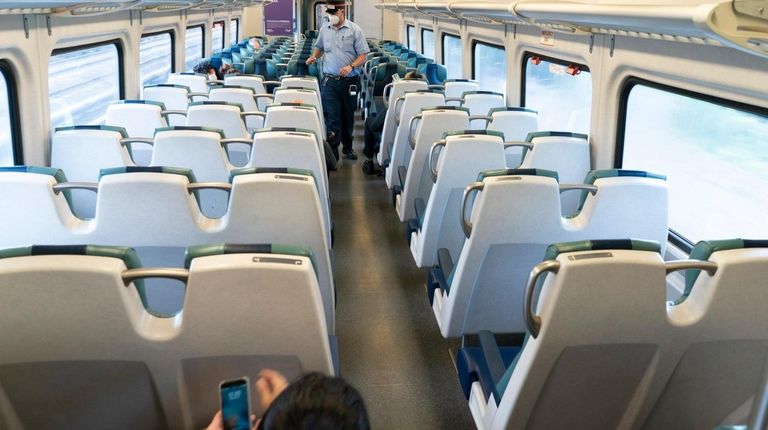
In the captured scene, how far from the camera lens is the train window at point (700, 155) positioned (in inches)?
145

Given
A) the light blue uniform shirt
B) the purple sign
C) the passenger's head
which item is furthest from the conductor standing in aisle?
the purple sign

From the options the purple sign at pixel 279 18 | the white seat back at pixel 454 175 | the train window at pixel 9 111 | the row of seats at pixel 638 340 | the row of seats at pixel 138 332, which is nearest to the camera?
the row of seats at pixel 138 332

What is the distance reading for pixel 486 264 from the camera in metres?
3.25

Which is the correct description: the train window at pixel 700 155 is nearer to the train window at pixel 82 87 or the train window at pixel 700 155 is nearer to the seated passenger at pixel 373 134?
the seated passenger at pixel 373 134

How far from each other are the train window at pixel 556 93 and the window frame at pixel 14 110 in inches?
160

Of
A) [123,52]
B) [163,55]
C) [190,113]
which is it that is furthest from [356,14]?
[190,113]

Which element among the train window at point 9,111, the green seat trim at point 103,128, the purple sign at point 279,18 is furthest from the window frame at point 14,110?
the purple sign at point 279,18

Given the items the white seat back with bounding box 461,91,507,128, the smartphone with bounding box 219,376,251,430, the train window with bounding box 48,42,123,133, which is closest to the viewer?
the smartphone with bounding box 219,376,251,430

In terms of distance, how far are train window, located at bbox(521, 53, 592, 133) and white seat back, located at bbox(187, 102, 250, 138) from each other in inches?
106

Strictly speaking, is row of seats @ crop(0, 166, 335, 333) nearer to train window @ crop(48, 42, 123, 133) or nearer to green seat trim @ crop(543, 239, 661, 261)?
green seat trim @ crop(543, 239, 661, 261)

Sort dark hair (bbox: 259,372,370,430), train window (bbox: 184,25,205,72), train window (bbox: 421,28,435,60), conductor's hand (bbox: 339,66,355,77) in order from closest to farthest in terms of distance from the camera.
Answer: dark hair (bbox: 259,372,370,430)
conductor's hand (bbox: 339,66,355,77)
train window (bbox: 184,25,205,72)
train window (bbox: 421,28,435,60)

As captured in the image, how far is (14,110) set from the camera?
4547 mm

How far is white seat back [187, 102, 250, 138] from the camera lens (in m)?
5.33

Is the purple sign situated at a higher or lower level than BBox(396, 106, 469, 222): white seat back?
higher
